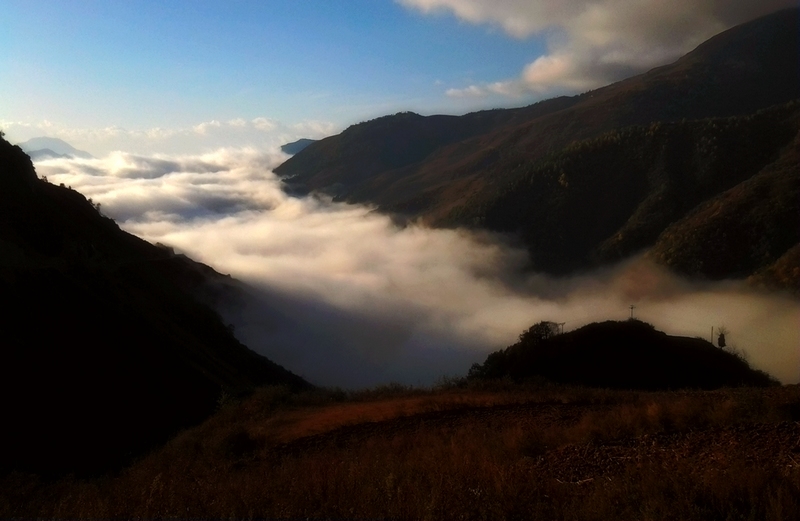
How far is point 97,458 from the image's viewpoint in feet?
32.9

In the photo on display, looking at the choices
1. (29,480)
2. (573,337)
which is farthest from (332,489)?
(573,337)

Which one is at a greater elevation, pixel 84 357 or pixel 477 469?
pixel 84 357

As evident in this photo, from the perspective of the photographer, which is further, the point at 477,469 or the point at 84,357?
the point at 84,357

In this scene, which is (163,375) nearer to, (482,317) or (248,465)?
(248,465)

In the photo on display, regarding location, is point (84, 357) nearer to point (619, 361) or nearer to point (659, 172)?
point (619, 361)

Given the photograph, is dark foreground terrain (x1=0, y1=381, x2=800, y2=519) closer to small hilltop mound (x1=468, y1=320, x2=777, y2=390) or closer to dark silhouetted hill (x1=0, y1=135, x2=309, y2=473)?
dark silhouetted hill (x1=0, y1=135, x2=309, y2=473)

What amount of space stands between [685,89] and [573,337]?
556ft

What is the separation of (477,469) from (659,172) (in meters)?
116

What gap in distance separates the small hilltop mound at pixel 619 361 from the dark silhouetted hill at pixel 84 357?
9.24m

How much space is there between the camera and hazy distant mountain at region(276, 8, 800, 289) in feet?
274

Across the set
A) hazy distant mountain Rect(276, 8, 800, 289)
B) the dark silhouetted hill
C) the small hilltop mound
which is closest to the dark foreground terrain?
the dark silhouetted hill

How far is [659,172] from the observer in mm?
109438

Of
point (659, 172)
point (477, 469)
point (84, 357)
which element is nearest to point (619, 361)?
point (477, 469)

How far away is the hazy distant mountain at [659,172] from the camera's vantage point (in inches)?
3287
